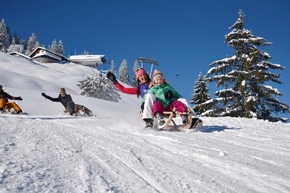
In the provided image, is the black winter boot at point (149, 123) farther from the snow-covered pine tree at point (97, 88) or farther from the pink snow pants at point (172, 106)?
the snow-covered pine tree at point (97, 88)

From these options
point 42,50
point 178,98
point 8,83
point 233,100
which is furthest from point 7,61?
point 178,98

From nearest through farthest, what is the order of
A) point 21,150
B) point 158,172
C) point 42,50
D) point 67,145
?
point 158,172
point 21,150
point 67,145
point 42,50

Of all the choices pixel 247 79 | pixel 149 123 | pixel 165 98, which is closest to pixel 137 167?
pixel 149 123

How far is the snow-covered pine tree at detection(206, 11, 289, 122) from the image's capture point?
1834 centimetres

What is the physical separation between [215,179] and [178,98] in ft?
15.1

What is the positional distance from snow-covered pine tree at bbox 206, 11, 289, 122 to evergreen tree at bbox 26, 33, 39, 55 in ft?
309

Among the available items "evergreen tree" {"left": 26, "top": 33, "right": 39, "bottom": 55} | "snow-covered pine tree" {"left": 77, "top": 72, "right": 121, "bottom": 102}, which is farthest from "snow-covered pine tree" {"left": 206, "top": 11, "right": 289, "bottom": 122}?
"evergreen tree" {"left": 26, "top": 33, "right": 39, "bottom": 55}

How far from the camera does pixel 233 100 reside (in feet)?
62.4

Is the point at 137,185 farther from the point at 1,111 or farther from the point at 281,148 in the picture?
the point at 1,111

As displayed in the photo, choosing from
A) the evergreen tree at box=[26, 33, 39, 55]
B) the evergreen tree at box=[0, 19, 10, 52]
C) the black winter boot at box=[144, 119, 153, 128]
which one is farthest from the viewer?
the evergreen tree at box=[26, 33, 39, 55]

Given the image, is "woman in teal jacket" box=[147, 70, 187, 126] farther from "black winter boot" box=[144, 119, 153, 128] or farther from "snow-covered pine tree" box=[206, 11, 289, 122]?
"snow-covered pine tree" box=[206, 11, 289, 122]

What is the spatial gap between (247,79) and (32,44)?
96721 millimetres

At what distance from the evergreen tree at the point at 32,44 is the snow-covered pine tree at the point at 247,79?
94.1 metres

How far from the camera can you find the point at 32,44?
102 meters
